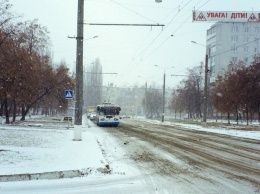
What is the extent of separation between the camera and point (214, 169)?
1063cm

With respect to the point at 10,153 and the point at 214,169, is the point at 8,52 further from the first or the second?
the point at 214,169

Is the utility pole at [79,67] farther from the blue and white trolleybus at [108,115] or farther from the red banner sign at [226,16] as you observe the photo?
the blue and white trolleybus at [108,115]

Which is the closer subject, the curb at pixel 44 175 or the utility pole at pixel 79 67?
the curb at pixel 44 175

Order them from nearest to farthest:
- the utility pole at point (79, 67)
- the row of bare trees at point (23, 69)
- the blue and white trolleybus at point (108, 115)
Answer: the utility pole at point (79, 67) < the row of bare trees at point (23, 69) < the blue and white trolleybus at point (108, 115)

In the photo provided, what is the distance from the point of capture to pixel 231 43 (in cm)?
9550

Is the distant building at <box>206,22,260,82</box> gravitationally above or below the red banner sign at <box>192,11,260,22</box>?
above

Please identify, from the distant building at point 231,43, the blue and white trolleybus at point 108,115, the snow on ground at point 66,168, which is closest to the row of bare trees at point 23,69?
the blue and white trolleybus at point 108,115

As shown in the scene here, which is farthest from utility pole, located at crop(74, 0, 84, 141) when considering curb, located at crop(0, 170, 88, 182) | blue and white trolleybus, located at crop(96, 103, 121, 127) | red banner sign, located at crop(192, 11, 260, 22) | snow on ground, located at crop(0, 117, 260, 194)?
blue and white trolleybus, located at crop(96, 103, 121, 127)

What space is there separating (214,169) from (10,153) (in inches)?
262

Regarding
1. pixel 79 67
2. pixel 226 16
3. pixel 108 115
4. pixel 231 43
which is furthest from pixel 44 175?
pixel 231 43

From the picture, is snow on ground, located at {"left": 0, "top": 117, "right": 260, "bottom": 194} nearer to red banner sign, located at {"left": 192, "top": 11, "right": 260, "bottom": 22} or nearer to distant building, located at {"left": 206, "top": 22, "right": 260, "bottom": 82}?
red banner sign, located at {"left": 192, "top": 11, "right": 260, "bottom": 22}

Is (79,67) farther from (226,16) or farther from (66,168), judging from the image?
(226,16)

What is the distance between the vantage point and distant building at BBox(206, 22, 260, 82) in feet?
310

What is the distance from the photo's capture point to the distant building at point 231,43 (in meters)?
94.5
